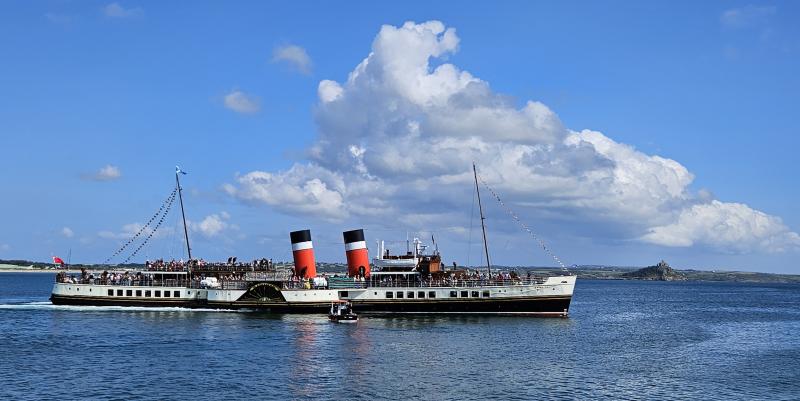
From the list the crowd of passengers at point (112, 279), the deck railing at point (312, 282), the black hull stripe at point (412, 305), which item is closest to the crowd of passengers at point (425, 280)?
the deck railing at point (312, 282)

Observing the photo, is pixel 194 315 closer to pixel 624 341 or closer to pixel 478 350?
pixel 478 350

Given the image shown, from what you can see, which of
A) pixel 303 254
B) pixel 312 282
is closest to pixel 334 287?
pixel 312 282

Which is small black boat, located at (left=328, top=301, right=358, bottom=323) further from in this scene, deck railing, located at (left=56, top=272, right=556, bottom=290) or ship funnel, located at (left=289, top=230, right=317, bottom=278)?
ship funnel, located at (left=289, top=230, right=317, bottom=278)

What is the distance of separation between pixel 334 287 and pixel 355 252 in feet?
18.9

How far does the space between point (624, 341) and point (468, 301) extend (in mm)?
18078

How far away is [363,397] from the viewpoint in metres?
40.1

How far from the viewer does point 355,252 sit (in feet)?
284

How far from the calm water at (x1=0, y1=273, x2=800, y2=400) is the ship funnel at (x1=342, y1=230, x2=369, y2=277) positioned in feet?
31.4

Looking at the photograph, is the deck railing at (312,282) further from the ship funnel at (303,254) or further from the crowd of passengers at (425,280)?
the ship funnel at (303,254)

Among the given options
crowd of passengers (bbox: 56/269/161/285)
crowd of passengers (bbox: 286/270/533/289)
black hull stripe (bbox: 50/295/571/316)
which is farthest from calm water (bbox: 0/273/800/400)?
crowd of passengers (bbox: 56/269/161/285)

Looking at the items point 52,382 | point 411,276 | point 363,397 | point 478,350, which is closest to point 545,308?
point 411,276

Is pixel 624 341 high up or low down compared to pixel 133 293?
down

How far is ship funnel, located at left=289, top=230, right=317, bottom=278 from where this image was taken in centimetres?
8631

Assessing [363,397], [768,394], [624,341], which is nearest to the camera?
[363,397]
